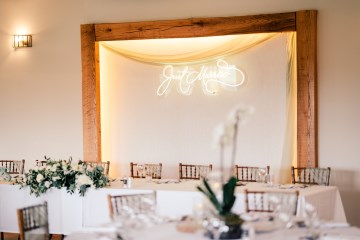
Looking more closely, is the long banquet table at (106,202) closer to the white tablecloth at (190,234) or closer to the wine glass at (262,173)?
the wine glass at (262,173)

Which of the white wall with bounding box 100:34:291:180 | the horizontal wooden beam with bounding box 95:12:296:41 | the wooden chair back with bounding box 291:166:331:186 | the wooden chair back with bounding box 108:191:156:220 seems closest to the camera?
the wooden chair back with bounding box 108:191:156:220

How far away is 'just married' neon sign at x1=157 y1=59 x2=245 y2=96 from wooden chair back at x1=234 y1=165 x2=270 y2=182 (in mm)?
1247

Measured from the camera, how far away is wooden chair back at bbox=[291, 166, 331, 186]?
780 centimetres

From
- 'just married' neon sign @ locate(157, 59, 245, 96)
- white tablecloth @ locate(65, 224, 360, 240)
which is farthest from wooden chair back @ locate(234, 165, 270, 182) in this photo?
white tablecloth @ locate(65, 224, 360, 240)

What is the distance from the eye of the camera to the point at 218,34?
8.69 meters

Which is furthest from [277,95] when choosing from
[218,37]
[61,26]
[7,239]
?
[7,239]

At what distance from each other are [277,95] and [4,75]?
4492 mm

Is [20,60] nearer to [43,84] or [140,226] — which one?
[43,84]

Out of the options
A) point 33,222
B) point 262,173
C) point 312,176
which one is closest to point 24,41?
point 262,173

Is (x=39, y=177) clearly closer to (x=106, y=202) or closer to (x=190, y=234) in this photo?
(x=106, y=202)

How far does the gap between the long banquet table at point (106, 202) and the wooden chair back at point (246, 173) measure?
2.06 ft

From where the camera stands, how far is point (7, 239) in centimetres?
796

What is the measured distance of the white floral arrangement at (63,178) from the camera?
696 cm

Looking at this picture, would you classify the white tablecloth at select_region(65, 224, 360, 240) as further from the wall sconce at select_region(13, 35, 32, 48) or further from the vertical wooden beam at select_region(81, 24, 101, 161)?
the wall sconce at select_region(13, 35, 32, 48)
